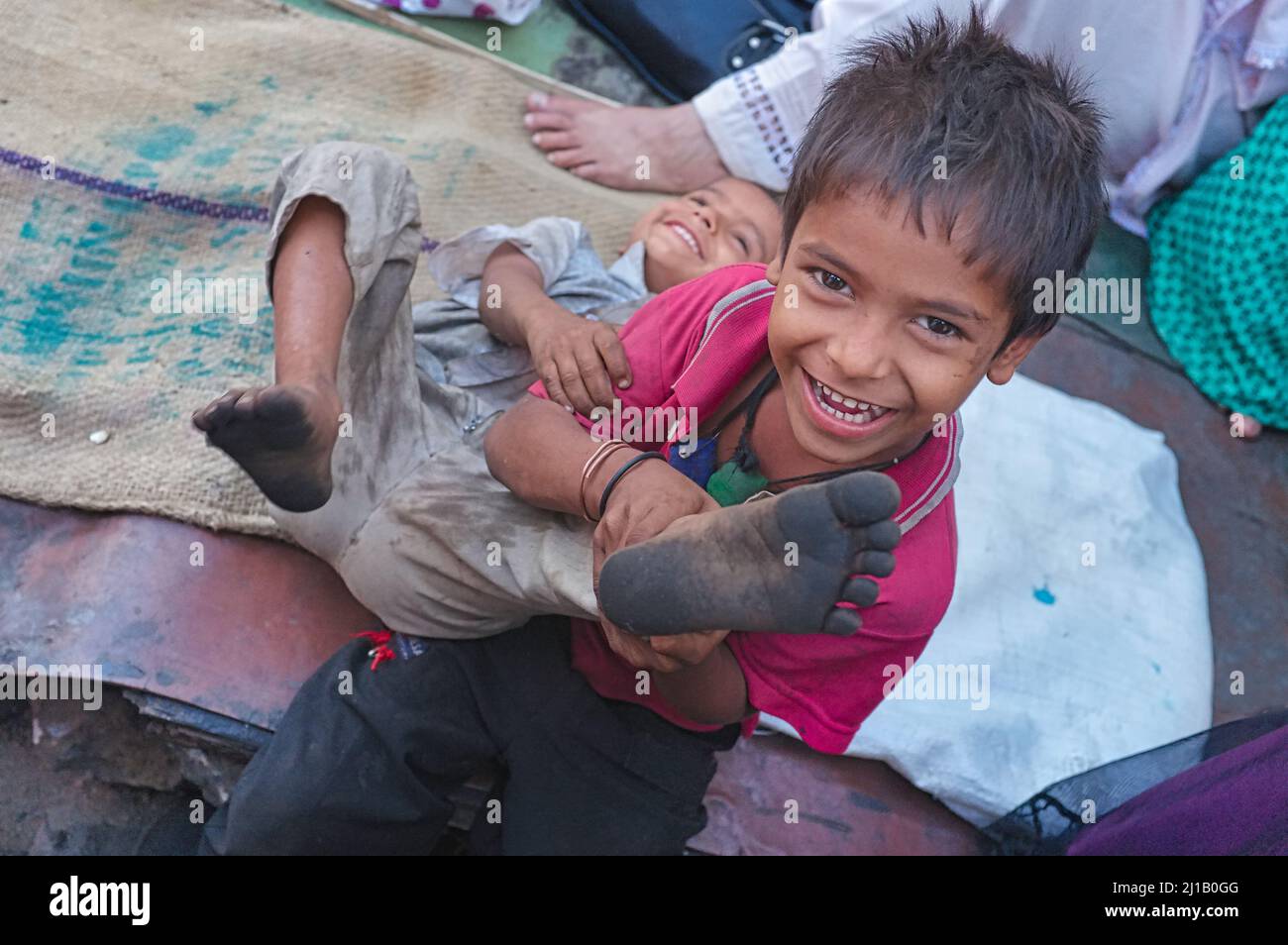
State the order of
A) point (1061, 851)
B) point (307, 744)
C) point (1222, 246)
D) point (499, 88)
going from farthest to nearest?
point (499, 88) → point (1222, 246) → point (1061, 851) → point (307, 744)

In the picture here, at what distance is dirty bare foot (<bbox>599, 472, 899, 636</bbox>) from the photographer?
1.03 meters

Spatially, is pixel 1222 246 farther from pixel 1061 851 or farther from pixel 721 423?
pixel 721 423

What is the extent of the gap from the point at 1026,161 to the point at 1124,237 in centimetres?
178

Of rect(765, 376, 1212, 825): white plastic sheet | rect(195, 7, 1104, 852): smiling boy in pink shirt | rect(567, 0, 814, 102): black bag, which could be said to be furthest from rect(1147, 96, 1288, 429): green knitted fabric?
rect(195, 7, 1104, 852): smiling boy in pink shirt

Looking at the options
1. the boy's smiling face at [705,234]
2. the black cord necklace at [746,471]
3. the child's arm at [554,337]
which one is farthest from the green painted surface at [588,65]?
the black cord necklace at [746,471]

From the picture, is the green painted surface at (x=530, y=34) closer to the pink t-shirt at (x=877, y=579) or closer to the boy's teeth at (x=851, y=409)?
the pink t-shirt at (x=877, y=579)

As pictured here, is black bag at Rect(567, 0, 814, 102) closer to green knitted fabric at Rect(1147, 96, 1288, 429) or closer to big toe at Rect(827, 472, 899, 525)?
green knitted fabric at Rect(1147, 96, 1288, 429)

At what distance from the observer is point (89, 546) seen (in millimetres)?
1748

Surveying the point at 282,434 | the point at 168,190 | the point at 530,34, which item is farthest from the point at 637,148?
the point at 282,434

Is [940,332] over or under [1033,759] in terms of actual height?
over

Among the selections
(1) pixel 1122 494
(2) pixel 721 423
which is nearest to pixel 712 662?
(2) pixel 721 423

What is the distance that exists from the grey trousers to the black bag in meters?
1.31

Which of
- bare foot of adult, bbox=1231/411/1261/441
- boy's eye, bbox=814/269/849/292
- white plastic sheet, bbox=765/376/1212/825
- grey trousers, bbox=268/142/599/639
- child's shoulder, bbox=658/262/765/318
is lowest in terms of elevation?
white plastic sheet, bbox=765/376/1212/825

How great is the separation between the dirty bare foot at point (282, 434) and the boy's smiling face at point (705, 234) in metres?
0.84
